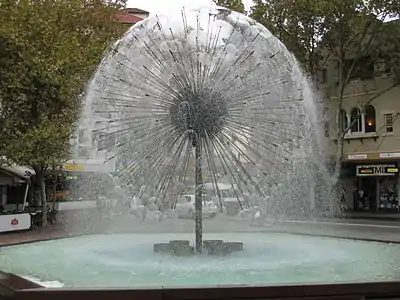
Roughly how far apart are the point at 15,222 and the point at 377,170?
2100 centimetres

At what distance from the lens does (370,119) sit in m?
34.6

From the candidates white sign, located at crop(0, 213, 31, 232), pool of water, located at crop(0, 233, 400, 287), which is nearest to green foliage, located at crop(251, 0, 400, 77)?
white sign, located at crop(0, 213, 31, 232)

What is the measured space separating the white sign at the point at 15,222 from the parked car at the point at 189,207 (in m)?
9.76

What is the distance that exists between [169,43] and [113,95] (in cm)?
153

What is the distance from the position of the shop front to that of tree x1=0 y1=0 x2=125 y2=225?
18599mm

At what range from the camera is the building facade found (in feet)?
108

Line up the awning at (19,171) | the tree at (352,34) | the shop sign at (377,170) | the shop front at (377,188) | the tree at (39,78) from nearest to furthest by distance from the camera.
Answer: the tree at (39,78)
the awning at (19,171)
the tree at (352,34)
the shop sign at (377,170)
the shop front at (377,188)

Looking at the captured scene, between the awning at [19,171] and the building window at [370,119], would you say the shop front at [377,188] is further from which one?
the awning at [19,171]

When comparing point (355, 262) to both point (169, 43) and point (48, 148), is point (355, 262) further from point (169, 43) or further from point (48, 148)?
point (48, 148)

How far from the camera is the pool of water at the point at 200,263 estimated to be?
754 centimetres

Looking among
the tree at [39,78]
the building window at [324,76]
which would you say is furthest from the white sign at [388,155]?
the tree at [39,78]

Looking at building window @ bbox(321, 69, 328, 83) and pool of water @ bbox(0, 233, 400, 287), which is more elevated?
building window @ bbox(321, 69, 328, 83)

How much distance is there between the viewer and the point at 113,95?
1134 centimetres

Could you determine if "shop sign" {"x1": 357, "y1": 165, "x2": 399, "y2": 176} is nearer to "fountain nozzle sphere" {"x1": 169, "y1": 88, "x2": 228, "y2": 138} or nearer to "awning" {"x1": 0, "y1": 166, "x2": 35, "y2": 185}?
"awning" {"x1": 0, "y1": 166, "x2": 35, "y2": 185}
